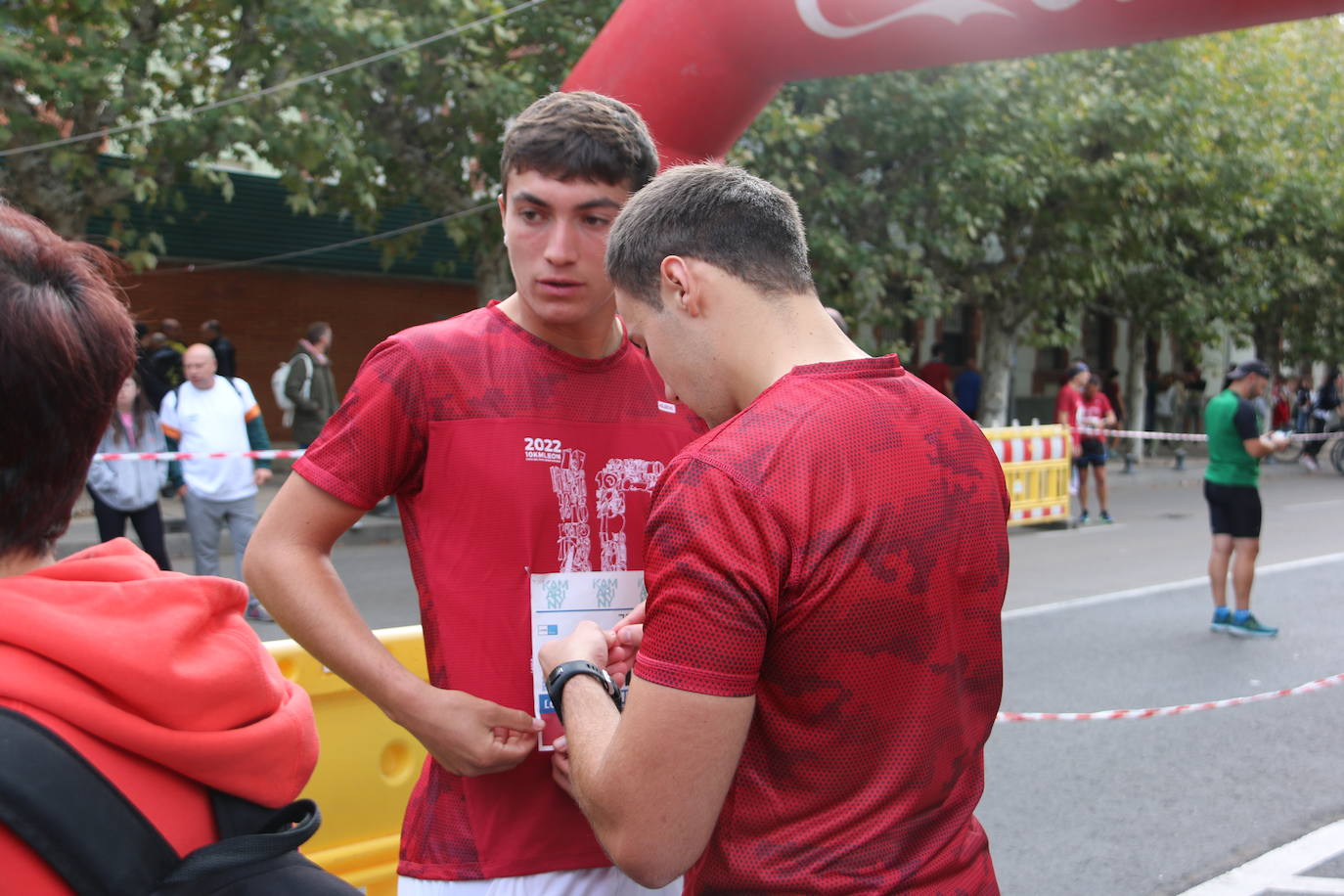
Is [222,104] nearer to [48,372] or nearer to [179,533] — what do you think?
[179,533]

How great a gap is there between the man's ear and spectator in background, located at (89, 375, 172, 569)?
22.0ft

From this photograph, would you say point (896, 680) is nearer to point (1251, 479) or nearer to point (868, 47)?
point (868, 47)

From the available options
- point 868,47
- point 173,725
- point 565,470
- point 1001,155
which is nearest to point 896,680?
point 565,470

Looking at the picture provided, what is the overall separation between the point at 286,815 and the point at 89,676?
27cm

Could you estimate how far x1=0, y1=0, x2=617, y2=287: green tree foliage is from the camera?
10664 mm

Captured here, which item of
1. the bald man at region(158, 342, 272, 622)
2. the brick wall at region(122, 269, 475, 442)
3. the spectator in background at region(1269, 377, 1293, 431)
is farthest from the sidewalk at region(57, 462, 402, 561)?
the spectator in background at region(1269, 377, 1293, 431)

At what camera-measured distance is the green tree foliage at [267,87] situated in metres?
10.7

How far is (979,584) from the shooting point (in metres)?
1.65

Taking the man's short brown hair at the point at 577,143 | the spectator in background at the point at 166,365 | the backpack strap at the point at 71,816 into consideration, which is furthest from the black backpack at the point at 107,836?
the spectator in background at the point at 166,365

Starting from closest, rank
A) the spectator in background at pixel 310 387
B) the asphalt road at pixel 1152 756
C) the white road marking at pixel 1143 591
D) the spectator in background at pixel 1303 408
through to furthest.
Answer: the asphalt road at pixel 1152 756 → the white road marking at pixel 1143 591 → the spectator in background at pixel 310 387 → the spectator in background at pixel 1303 408

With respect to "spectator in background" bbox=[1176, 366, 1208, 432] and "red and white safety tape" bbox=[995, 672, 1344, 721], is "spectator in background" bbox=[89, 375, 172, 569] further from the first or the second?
"spectator in background" bbox=[1176, 366, 1208, 432]

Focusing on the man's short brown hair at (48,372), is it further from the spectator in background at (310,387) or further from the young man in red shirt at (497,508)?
the spectator in background at (310,387)

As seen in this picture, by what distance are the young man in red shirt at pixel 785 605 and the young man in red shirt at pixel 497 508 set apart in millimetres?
290

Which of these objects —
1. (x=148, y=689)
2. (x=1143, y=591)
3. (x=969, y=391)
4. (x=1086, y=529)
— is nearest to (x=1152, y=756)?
(x=1143, y=591)
